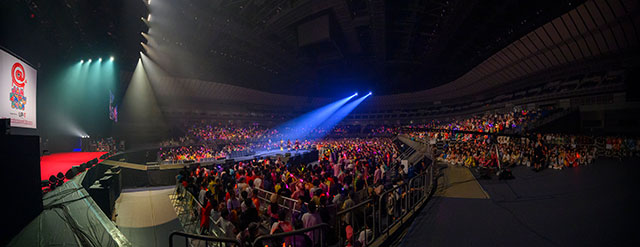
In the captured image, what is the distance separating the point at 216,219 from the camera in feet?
17.1

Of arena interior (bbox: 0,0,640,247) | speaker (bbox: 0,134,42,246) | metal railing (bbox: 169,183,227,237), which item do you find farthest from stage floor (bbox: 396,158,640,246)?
speaker (bbox: 0,134,42,246)

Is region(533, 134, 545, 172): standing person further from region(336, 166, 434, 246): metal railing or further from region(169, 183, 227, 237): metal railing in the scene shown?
region(169, 183, 227, 237): metal railing

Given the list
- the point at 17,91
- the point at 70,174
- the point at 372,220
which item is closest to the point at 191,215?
the point at 70,174

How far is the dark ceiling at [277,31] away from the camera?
742 cm

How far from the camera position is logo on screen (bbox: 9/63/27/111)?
5.45 meters

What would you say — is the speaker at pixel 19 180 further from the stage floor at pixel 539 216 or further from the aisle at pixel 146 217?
the stage floor at pixel 539 216

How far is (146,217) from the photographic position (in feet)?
24.5

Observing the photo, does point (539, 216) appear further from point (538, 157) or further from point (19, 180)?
point (19, 180)

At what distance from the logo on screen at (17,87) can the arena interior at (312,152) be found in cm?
7

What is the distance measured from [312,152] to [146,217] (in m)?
14.7

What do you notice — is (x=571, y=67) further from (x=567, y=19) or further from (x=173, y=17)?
(x=173, y=17)

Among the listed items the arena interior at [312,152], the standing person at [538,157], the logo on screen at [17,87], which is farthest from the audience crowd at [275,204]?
the standing person at [538,157]

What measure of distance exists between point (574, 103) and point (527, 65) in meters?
6.87

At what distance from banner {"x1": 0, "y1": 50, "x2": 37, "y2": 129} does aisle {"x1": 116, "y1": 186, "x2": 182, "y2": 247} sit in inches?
147
